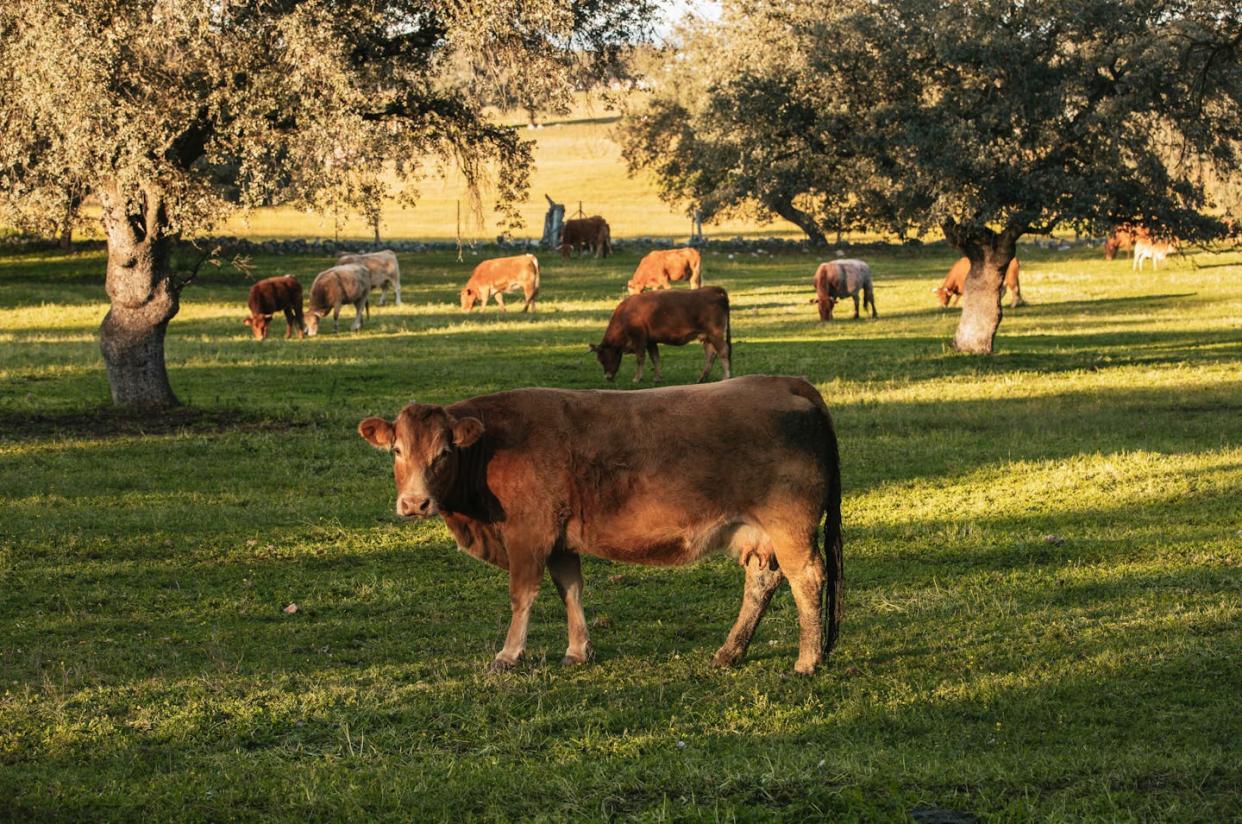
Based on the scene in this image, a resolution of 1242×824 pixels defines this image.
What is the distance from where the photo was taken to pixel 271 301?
32719mm

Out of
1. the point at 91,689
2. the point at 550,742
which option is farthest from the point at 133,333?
the point at 550,742

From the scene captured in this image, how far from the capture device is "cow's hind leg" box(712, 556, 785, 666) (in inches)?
355

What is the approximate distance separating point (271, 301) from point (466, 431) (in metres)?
25.1

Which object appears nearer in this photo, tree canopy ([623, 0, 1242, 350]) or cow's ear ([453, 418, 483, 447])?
cow's ear ([453, 418, 483, 447])

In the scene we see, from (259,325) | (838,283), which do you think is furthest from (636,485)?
(838,283)

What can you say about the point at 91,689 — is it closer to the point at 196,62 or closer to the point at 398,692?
the point at 398,692

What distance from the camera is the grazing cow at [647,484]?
8.86 metres

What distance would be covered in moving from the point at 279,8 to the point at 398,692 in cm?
1294

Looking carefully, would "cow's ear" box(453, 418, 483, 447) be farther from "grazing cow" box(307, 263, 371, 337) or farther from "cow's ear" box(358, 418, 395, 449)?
"grazing cow" box(307, 263, 371, 337)

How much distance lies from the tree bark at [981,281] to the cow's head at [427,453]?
63.8ft

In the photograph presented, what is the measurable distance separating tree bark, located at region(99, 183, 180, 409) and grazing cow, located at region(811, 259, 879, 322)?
19.6m

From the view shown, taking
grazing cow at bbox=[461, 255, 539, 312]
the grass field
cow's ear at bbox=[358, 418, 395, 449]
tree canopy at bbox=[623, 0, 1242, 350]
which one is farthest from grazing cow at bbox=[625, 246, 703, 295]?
cow's ear at bbox=[358, 418, 395, 449]

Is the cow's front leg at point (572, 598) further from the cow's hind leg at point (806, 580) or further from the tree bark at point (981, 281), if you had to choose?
the tree bark at point (981, 281)

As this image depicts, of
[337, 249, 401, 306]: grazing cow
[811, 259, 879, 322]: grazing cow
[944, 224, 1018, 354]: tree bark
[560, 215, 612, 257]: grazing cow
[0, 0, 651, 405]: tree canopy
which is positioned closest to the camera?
[0, 0, 651, 405]: tree canopy
